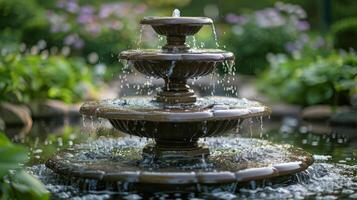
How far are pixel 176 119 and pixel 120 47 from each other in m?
10.9

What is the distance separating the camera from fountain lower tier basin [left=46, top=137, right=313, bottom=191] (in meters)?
6.12

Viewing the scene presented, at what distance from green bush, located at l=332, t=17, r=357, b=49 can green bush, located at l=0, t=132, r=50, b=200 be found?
10.6 metres

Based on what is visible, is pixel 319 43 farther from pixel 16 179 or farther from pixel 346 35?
pixel 16 179

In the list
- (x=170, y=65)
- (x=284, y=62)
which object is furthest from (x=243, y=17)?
(x=170, y=65)

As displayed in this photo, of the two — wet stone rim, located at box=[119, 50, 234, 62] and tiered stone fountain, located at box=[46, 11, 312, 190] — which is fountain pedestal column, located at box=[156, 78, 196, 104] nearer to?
tiered stone fountain, located at box=[46, 11, 312, 190]

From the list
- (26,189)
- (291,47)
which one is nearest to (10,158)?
(26,189)

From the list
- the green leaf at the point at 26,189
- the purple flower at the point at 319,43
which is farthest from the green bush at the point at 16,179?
the purple flower at the point at 319,43

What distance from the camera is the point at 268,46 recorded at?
57.1 feet

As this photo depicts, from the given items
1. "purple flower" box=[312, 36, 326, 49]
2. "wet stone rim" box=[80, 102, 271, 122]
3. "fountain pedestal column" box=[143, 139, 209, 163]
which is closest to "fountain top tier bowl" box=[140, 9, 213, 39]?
"wet stone rim" box=[80, 102, 271, 122]

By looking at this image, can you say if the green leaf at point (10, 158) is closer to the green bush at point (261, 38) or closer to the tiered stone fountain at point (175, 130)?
the tiered stone fountain at point (175, 130)

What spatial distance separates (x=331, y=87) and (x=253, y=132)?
82.0 inches

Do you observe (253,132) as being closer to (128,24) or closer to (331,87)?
(331,87)

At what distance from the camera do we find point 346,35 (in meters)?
14.7

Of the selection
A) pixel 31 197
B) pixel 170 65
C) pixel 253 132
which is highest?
pixel 170 65
